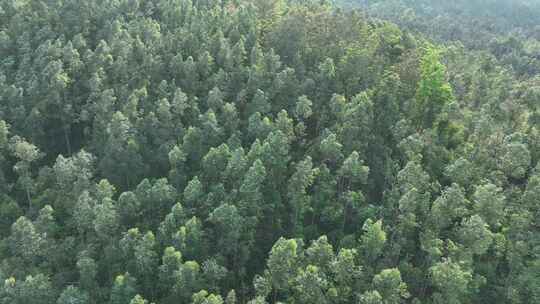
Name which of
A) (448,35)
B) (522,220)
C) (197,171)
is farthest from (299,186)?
(448,35)

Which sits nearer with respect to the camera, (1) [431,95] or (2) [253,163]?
(2) [253,163]

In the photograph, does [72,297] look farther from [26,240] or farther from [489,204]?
[489,204]

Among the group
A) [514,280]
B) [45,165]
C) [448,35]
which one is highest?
[448,35]

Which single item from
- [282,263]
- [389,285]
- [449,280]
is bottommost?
[282,263]

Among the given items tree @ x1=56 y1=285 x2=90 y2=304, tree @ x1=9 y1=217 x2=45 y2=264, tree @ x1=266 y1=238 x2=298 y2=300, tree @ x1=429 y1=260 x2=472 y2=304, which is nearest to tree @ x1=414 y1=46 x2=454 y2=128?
tree @ x1=429 y1=260 x2=472 y2=304

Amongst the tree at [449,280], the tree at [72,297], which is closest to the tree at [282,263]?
the tree at [449,280]

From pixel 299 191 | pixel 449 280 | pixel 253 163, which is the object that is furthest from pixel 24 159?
pixel 449 280

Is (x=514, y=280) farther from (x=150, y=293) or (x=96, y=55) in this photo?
(x=96, y=55)

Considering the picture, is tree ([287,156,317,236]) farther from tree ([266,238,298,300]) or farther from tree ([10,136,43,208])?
tree ([10,136,43,208])

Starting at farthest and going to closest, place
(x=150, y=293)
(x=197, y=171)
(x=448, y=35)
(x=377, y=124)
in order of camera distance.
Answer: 1. (x=448, y=35)
2. (x=377, y=124)
3. (x=197, y=171)
4. (x=150, y=293)
